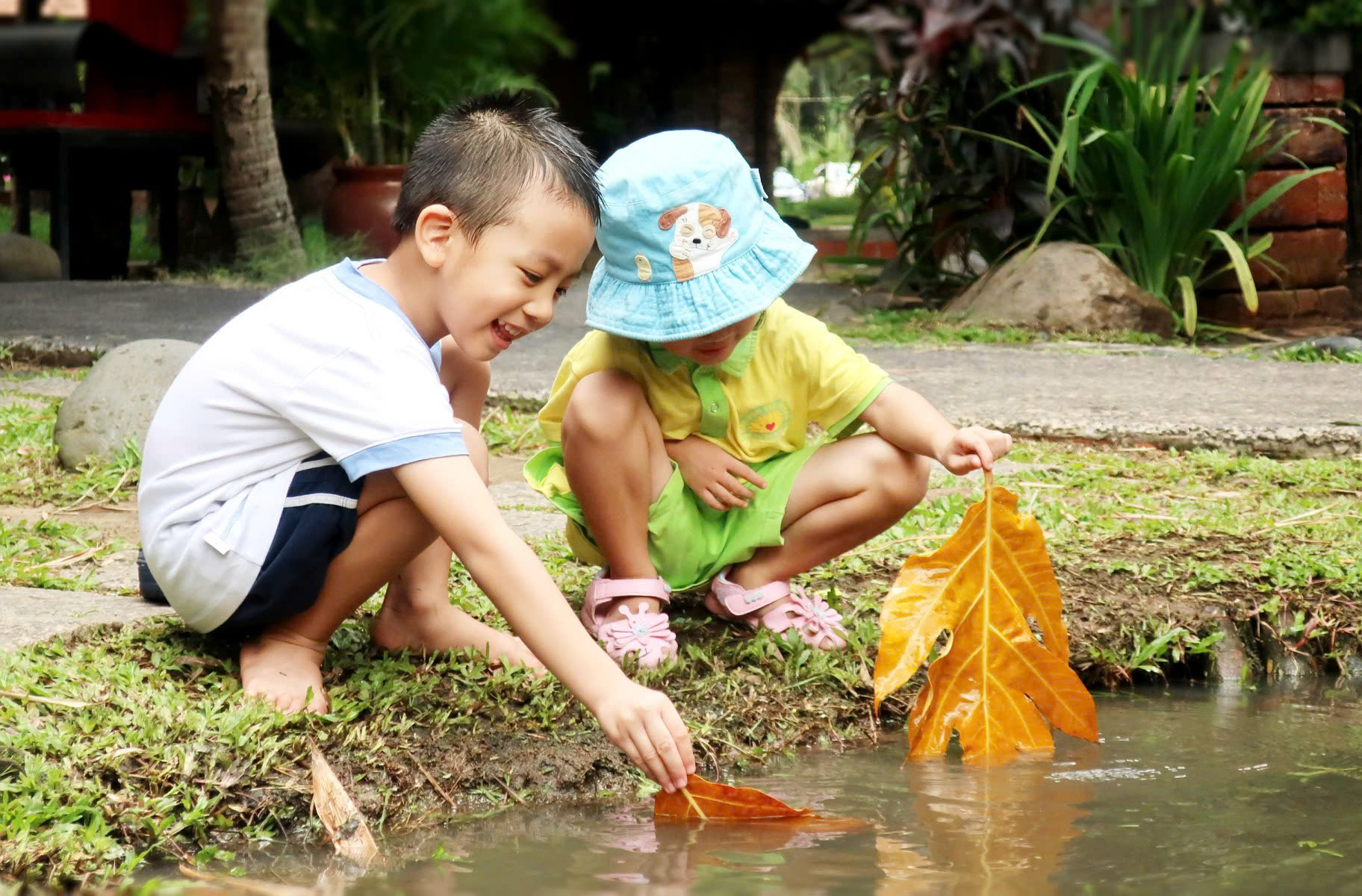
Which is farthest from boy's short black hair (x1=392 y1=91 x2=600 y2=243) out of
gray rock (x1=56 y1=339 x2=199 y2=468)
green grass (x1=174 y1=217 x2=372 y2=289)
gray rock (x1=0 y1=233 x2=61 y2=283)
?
gray rock (x1=0 y1=233 x2=61 y2=283)

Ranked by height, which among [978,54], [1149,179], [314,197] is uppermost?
[978,54]

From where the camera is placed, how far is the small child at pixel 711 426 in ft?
6.67

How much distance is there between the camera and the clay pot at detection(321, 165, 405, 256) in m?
8.83

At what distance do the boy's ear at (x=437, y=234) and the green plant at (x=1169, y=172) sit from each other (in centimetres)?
396

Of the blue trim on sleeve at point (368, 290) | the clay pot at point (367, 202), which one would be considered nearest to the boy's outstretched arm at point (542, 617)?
the blue trim on sleeve at point (368, 290)

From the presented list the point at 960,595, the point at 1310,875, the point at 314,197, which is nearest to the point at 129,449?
the point at 960,595

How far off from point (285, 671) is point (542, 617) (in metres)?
0.42

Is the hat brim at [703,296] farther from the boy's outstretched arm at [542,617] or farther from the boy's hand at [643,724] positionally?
the boy's hand at [643,724]

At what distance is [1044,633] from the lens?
6.49 ft

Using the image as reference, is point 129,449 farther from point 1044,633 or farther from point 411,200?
point 1044,633

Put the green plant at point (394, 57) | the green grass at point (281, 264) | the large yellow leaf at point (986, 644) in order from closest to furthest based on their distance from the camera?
1. the large yellow leaf at point (986, 644)
2. the green grass at point (281, 264)
3. the green plant at point (394, 57)

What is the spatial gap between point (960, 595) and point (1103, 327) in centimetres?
405

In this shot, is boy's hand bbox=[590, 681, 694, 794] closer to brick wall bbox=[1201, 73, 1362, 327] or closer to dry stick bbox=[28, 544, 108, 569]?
dry stick bbox=[28, 544, 108, 569]

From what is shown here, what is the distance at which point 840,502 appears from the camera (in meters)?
2.20
